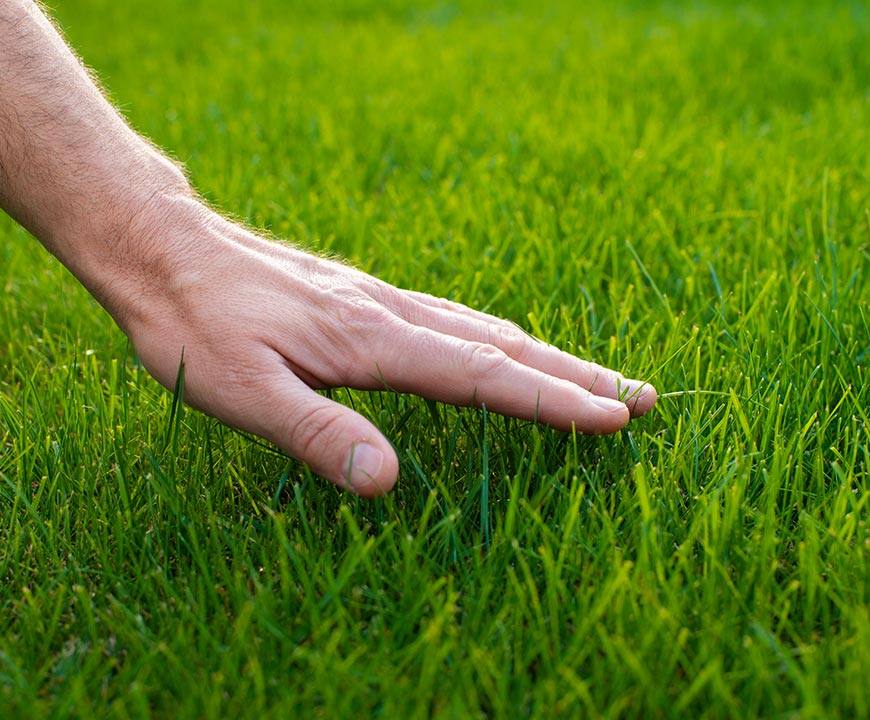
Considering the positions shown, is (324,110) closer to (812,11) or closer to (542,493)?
(542,493)

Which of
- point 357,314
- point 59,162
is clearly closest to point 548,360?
point 357,314

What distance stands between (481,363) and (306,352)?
0.90 feet

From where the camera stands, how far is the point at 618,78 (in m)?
4.22

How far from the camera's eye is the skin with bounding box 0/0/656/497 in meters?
1.50

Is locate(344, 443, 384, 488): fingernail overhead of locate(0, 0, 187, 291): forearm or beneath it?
beneath

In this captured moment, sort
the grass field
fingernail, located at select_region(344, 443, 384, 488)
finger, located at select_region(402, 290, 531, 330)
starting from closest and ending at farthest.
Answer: the grass field → fingernail, located at select_region(344, 443, 384, 488) → finger, located at select_region(402, 290, 531, 330)

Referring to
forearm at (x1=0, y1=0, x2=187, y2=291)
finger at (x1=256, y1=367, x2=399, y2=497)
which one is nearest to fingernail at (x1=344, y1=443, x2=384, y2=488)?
finger at (x1=256, y1=367, x2=399, y2=497)

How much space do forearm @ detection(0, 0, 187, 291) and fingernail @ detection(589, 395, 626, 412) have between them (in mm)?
809

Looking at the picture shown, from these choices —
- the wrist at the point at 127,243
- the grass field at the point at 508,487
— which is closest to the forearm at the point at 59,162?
the wrist at the point at 127,243

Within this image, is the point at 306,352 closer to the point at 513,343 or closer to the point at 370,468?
the point at 370,468

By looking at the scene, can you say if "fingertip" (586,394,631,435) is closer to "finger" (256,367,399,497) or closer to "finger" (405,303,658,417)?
"finger" (405,303,658,417)

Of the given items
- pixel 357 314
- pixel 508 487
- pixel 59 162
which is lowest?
pixel 508 487

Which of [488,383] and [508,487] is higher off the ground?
[488,383]

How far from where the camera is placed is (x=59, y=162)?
1610 millimetres
